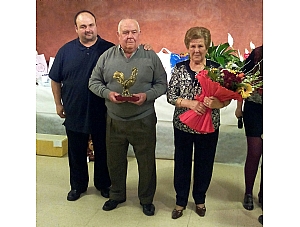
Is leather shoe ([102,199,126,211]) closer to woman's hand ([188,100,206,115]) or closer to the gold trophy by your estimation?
the gold trophy

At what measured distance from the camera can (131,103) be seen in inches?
84.6

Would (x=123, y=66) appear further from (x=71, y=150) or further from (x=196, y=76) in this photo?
(x=71, y=150)

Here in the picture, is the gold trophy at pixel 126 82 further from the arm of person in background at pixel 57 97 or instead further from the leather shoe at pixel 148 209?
the leather shoe at pixel 148 209

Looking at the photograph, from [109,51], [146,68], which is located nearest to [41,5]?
[109,51]

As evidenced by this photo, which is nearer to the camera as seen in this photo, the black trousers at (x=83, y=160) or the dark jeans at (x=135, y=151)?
the dark jeans at (x=135, y=151)

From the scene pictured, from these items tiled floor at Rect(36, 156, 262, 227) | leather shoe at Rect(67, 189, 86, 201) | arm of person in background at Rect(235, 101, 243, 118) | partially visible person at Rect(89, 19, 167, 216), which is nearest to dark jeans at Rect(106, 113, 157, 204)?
partially visible person at Rect(89, 19, 167, 216)

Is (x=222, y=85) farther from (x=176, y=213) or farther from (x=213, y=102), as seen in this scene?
(x=176, y=213)

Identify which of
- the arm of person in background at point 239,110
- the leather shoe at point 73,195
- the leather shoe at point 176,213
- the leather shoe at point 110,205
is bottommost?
the leather shoe at point 176,213

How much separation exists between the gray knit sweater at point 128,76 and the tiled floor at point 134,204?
0.54 metres

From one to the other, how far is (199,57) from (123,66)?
1.27 feet

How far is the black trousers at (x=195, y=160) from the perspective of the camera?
213cm

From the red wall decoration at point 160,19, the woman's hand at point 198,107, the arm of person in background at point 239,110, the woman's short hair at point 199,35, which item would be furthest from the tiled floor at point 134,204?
the woman's short hair at point 199,35

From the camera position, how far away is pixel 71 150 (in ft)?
7.93
